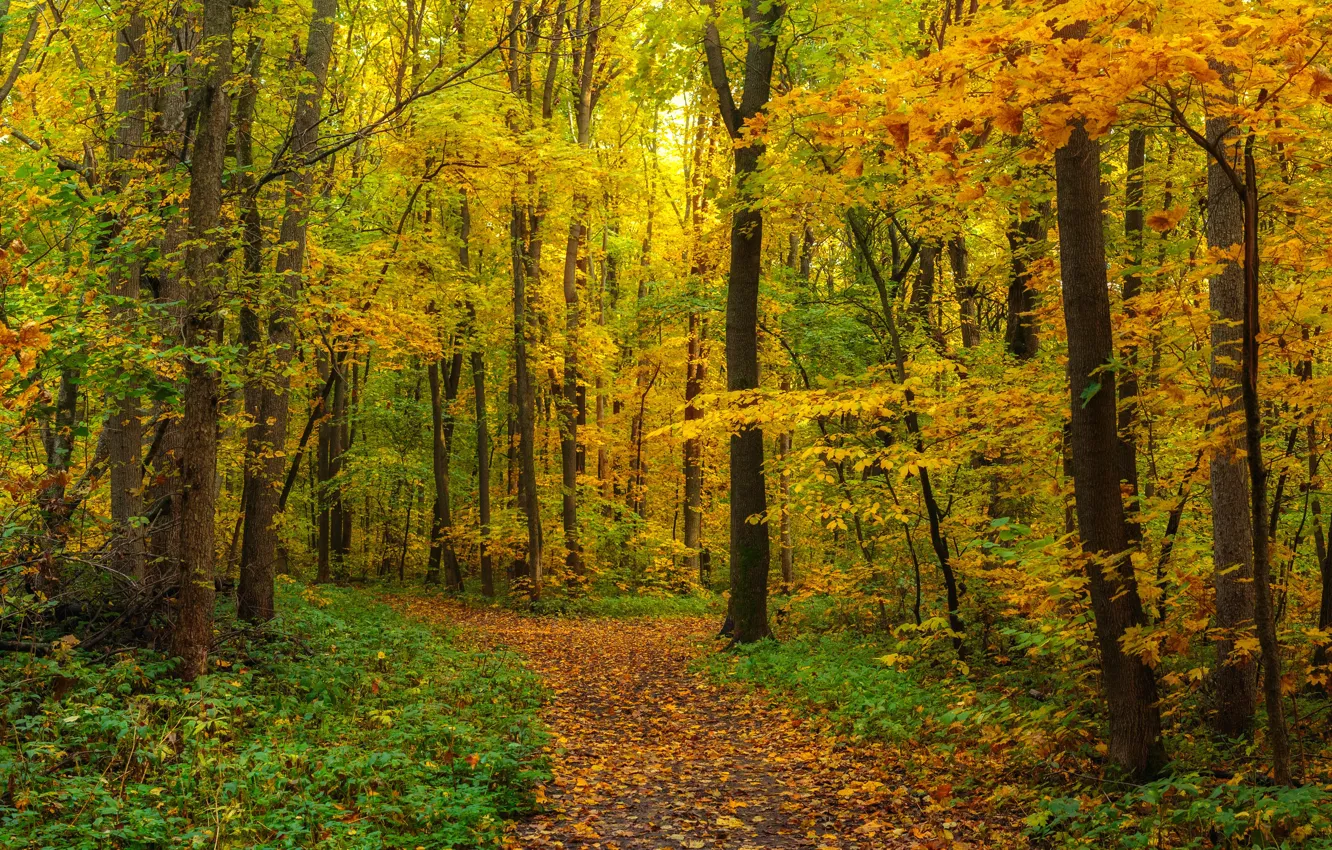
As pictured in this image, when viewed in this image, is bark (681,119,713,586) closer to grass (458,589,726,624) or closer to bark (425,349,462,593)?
grass (458,589,726,624)

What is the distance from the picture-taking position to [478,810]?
17.1ft

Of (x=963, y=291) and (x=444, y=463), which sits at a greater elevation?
(x=963, y=291)

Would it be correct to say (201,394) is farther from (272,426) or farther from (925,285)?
(925,285)

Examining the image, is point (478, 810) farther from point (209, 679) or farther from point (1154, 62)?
point (1154, 62)

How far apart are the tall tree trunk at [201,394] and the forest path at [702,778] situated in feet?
10.7

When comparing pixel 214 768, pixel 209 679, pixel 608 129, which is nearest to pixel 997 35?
pixel 214 768

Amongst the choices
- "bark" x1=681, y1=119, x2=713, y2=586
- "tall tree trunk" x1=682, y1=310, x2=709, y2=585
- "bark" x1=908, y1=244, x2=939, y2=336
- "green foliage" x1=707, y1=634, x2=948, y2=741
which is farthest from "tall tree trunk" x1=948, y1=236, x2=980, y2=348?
"tall tree trunk" x1=682, y1=310, x2=709, y2=585

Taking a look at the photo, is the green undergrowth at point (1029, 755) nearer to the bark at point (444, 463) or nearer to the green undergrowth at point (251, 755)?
the green undergrowth at point (251, 755)

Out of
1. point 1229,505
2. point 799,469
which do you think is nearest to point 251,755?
point 799,469

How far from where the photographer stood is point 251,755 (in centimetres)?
564

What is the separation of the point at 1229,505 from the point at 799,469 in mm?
4654

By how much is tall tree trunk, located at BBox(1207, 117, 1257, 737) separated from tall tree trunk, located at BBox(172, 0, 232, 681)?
7784 mm

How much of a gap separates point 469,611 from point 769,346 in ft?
28.8

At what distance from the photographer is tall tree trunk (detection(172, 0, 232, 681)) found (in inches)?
289
